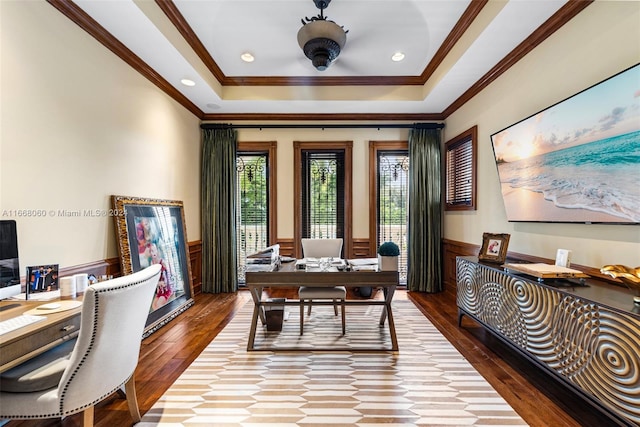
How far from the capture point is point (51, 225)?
2168 millimetres

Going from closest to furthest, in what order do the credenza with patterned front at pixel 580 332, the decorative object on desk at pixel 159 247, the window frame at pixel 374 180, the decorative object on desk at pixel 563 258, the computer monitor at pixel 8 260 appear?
the credenza with patterned front at pixel 580 332 < the computer monitor at pixel 8 260 < the decorative object on desk at pixel 563 258 < the decorative object on desk at pixel 159 247 < the window frame at pixel 374 180

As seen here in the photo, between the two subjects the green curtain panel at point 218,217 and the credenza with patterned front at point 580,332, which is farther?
the green curtain panel at point 218,217

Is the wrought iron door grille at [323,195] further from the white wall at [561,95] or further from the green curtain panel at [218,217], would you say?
the white wall at [561,95]

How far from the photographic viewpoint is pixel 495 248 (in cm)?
280

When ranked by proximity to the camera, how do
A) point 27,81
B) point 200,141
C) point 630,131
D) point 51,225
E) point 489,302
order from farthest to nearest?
point 200,141
point 489,302
point 51,225
point 27,81
point 630,131

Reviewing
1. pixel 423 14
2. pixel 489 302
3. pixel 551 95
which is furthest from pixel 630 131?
pixel 423 14

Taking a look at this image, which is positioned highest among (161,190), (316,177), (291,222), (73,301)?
(316,177)

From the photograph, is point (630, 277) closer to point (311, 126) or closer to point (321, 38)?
point (321, 38)

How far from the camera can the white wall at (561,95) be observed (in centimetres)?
188

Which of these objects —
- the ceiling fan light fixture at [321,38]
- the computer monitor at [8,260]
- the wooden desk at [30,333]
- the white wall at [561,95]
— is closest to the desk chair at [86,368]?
the wooden desk at [30,333]

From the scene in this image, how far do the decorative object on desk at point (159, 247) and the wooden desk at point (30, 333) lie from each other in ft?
3.74

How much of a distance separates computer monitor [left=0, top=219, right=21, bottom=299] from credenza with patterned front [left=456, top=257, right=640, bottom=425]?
333 cm

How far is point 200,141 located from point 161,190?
1.39 m

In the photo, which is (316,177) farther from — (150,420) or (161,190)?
(150,420)
